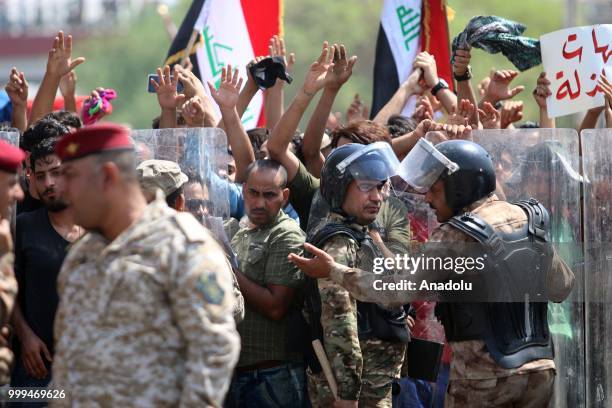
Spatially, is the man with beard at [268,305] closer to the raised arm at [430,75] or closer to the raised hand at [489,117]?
the raised hand at [489,117]

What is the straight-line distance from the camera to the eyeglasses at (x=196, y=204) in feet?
23.9

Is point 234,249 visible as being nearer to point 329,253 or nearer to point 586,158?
point 329,253

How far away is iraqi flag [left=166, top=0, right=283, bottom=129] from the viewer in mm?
10680

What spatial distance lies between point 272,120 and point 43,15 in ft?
296

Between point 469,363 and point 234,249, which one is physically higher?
point 234,249

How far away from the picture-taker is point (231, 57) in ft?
35.3

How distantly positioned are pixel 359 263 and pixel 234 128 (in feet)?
5.03

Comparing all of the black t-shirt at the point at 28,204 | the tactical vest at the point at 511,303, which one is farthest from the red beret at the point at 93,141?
the black t-shirt at the point at 28,204

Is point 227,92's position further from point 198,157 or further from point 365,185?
point 365,185

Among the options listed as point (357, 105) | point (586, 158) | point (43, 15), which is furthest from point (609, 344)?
point (43, 15)

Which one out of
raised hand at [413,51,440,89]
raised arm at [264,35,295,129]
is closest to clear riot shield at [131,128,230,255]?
raised arm at [264,35,295,129]

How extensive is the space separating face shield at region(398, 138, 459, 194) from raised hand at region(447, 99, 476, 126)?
110 centimetres

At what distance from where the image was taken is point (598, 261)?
24.2 ft

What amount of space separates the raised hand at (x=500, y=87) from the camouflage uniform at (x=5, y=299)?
4231 millimetres
